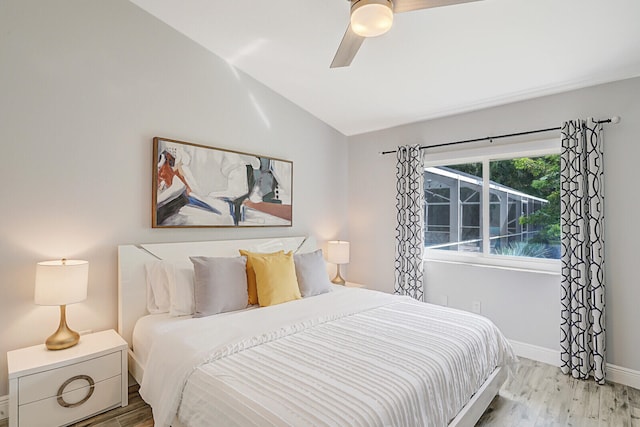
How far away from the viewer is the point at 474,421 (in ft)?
6.51

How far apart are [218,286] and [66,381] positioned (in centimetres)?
104

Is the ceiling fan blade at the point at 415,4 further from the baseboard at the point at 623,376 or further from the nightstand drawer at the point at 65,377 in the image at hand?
the baseboard at the point at 623,376

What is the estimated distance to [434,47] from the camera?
264 centimetres

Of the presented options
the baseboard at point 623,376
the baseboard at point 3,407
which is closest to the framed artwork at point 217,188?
the baseboard at point 3,407

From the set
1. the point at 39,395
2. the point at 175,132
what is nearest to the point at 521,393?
the point at 39,395

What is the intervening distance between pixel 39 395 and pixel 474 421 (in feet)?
8.43

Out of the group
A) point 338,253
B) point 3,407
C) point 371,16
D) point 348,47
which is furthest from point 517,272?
point 3,407

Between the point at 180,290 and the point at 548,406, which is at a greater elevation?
the point at 180,290

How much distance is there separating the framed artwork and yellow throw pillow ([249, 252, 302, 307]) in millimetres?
648

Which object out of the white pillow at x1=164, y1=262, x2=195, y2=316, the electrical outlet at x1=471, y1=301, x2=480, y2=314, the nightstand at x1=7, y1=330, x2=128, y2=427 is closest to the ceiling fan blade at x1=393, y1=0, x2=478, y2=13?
the white pillow at x1=164, y1=262, x2=195, y2=316

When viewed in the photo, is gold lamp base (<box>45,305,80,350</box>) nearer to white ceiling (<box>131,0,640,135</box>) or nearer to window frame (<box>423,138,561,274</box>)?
white ceiling (<box>131,0,640,135</box>)

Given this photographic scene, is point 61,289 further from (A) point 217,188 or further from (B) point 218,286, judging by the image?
(A) point 217,188

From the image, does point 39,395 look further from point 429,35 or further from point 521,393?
point 429,35

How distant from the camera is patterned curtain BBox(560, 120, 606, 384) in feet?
8.73
